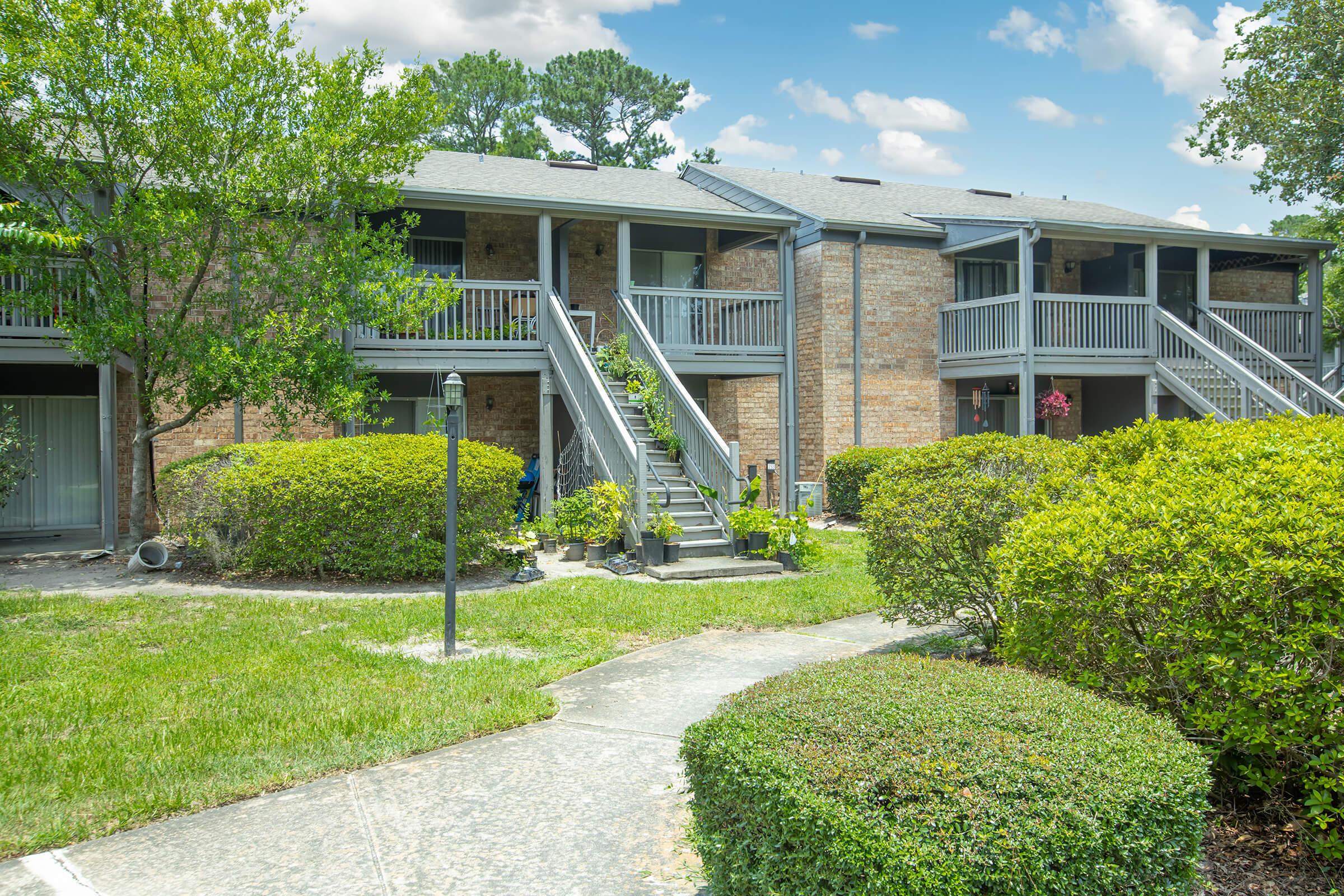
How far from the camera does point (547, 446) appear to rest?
14.0 m

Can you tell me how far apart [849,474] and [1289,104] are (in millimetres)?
13457

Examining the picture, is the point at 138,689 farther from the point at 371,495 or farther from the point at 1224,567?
the point at 1224,567

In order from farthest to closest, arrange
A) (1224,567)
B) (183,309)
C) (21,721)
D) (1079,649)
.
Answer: (183,309) < (21,721) < (1079,649) < (1224,567)

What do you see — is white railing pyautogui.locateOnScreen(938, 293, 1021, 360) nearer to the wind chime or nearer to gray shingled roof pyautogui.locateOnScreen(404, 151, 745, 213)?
the wind chime

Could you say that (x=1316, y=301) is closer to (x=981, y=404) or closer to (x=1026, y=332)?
(x=981, y=404)

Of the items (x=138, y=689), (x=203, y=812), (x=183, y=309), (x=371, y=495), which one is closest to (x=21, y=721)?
(x=138, y=689)

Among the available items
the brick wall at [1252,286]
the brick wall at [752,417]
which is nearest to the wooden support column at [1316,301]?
the brick wall at [1252,286]

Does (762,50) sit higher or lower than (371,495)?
higher

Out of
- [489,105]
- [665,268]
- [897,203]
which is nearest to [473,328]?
[665,268]

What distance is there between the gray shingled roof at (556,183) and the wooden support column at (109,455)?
486 cm

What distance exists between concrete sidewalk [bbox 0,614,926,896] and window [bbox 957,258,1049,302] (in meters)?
15.7

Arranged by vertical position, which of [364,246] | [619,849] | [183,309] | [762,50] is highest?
[762,50]

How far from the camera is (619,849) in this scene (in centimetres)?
394

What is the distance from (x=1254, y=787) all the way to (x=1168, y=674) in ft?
2.67
